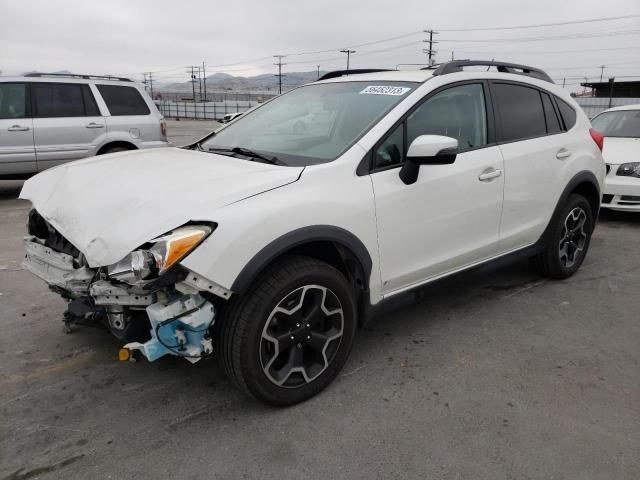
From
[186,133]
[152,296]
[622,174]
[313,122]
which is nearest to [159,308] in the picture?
[152,296]

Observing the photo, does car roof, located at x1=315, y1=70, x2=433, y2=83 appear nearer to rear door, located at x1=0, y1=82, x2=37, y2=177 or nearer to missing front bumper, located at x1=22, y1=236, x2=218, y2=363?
missing front bumper, located at x1=22, y1=236, x2=218, y2=363

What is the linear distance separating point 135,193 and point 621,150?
682 centimetres

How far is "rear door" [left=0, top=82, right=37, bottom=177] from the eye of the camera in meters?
7.83

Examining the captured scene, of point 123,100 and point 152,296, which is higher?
point 123,100

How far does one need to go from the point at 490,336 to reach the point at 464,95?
166cm

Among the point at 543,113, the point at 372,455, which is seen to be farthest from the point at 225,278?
the point at 543,113

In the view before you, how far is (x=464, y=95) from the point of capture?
3.57m

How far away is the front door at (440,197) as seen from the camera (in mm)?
2986

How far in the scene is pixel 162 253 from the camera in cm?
223

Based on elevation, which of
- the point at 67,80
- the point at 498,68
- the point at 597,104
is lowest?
the point at 498,68

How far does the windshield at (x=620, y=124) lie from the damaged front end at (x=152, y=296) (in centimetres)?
757

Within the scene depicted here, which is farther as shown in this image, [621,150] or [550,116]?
[621,150]

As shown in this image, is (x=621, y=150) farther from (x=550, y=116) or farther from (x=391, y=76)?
(x=391, y=76)

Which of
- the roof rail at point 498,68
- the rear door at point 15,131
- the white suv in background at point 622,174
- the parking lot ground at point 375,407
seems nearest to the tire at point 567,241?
the parking lot ground at point 375,407
